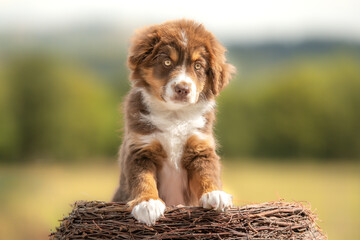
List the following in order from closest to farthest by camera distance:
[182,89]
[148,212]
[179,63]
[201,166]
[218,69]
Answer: [148,212] < [182,89] < [179,63] < [201,166] < [218,69]

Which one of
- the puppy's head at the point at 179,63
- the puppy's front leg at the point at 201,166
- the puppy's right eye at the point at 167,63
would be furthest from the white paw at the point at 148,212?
the puppy's right eye at the point at 167,63

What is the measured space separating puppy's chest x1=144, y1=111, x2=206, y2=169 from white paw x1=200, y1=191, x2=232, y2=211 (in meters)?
0.72

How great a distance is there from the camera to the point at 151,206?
397 centimetres

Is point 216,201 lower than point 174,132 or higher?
lower

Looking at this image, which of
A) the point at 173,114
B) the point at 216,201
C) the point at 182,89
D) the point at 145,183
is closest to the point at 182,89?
the point at 182,89

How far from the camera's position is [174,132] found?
15.4ft

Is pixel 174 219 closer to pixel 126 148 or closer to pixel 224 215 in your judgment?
pixel 224 215

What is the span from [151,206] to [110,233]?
48 cm

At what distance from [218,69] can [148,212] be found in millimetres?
1756

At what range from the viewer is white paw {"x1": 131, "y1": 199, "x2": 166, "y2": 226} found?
12.9ft

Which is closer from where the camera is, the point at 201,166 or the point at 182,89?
the point at 182,89

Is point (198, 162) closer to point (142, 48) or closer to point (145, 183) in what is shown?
point (145, 183)

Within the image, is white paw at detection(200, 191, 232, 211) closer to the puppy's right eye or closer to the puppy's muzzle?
the puppy's muzzle

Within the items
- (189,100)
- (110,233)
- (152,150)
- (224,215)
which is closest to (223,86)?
(189,100)
